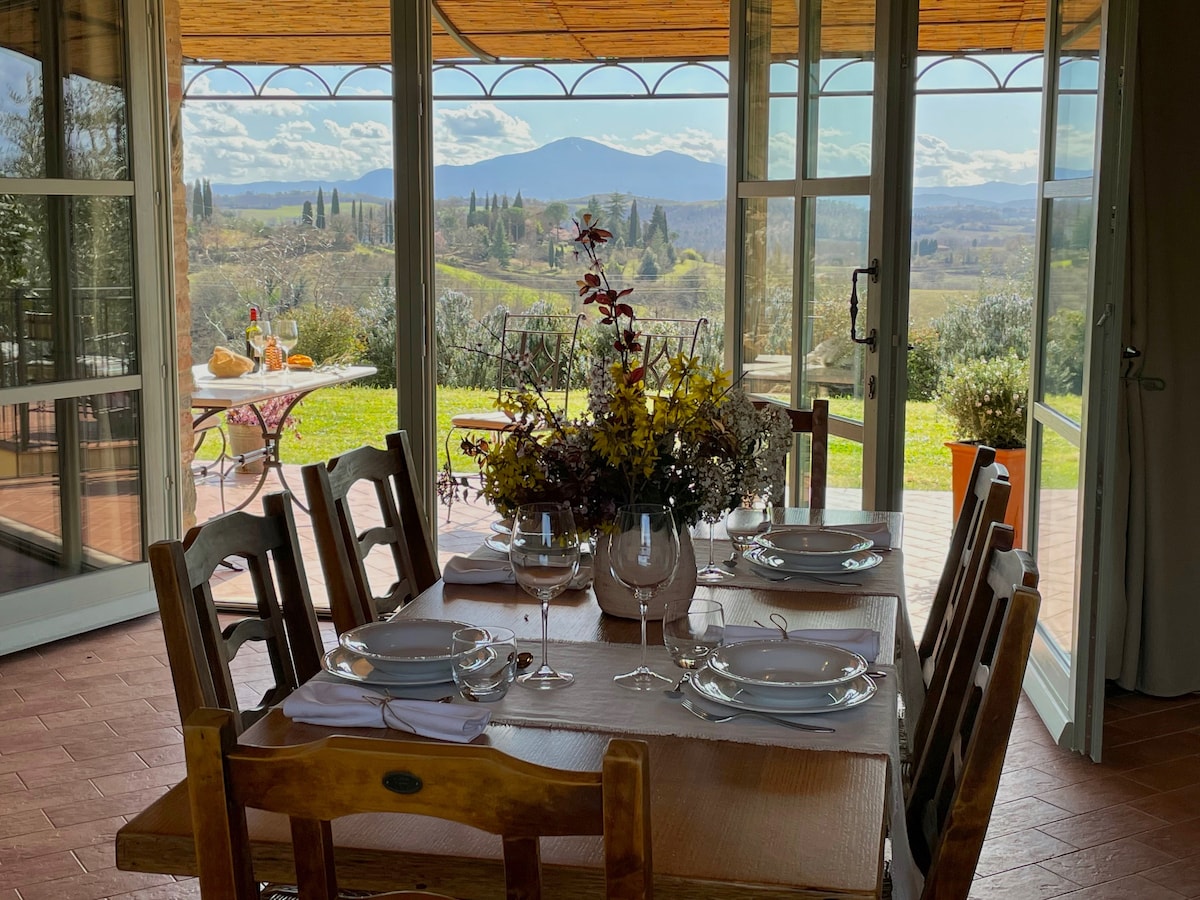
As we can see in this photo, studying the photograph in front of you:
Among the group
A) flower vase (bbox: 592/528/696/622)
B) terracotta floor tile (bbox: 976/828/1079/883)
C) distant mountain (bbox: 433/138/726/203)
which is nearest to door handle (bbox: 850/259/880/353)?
terracotta floor tile (bbox: 976/828/1079/883)

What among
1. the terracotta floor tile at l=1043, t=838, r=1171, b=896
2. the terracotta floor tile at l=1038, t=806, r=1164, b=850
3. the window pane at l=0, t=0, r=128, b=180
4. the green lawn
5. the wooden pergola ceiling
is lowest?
the terracotta floor tile at l=1043, t=838, r=1171, b=896

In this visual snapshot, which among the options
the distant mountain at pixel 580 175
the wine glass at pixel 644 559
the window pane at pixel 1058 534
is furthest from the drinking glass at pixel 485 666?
the distant mountain at pixel 580 175

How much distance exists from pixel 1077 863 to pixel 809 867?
1.79m

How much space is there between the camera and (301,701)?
1607 millimetres

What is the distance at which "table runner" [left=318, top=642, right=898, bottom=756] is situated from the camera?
5.01 ft

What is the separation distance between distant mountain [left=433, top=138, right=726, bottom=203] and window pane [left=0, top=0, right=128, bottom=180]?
5.18 meters

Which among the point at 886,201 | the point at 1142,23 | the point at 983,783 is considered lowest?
the point at 983,783

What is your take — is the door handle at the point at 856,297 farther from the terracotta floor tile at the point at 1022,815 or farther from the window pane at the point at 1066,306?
the terracotta floor tile at the point at 1022,815

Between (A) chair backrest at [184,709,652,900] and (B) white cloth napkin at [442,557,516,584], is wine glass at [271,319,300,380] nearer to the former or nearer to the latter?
(B) white cloth napkin at [442,557,516,584]

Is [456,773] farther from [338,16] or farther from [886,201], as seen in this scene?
[338,16]

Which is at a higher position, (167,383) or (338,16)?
(338,16)

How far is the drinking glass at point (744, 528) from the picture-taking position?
7.84 ft

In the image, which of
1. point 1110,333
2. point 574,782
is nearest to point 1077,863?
point 1110,333

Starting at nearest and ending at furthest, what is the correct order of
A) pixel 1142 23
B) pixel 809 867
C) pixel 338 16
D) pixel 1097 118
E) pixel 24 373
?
pixel 809 867, pixel 1097 118, pixel 1142 23, pixel 24 373, pixel 338 16
